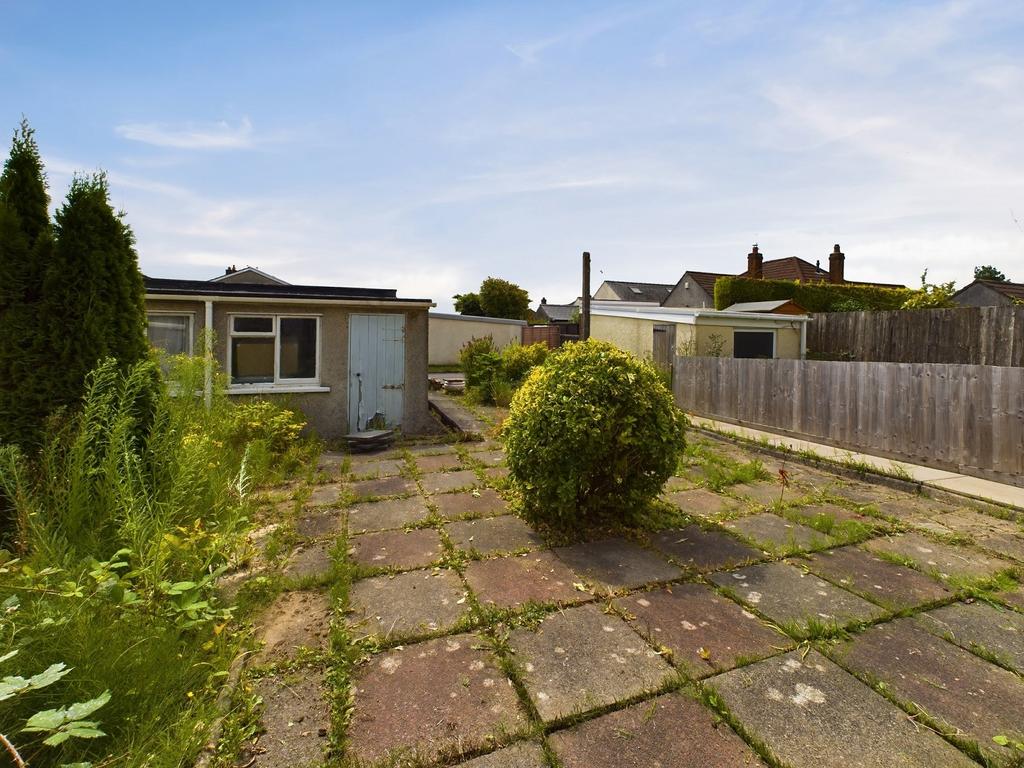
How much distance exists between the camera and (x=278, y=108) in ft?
18.8

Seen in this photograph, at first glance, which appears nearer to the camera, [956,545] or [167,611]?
[167,611]

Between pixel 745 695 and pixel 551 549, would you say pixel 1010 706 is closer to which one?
pixel 745 695

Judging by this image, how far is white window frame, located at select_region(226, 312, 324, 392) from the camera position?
25.7 ft

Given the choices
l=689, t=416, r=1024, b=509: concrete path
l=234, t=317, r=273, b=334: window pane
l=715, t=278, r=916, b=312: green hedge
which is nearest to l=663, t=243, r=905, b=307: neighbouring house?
l=715, t=278, r=916, b=312: green hedge

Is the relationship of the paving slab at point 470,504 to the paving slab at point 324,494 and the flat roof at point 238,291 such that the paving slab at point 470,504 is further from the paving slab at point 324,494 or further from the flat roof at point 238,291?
the flat roof at point 238,291

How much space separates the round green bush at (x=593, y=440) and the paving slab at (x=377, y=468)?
247 cm

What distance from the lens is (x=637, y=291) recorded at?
42.3 m

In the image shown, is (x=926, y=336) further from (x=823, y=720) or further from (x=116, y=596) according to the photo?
(x=116, y=596)

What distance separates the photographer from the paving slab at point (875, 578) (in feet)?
10.1

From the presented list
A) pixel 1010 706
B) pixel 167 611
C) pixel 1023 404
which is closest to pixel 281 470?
pixel 167 611

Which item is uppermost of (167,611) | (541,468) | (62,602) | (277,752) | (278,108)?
(278,108)

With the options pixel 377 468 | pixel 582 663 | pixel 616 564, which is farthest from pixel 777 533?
pixel 377 468

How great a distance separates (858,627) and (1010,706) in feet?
2.14

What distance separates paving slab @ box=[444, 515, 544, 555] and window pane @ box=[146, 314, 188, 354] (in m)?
6.09
